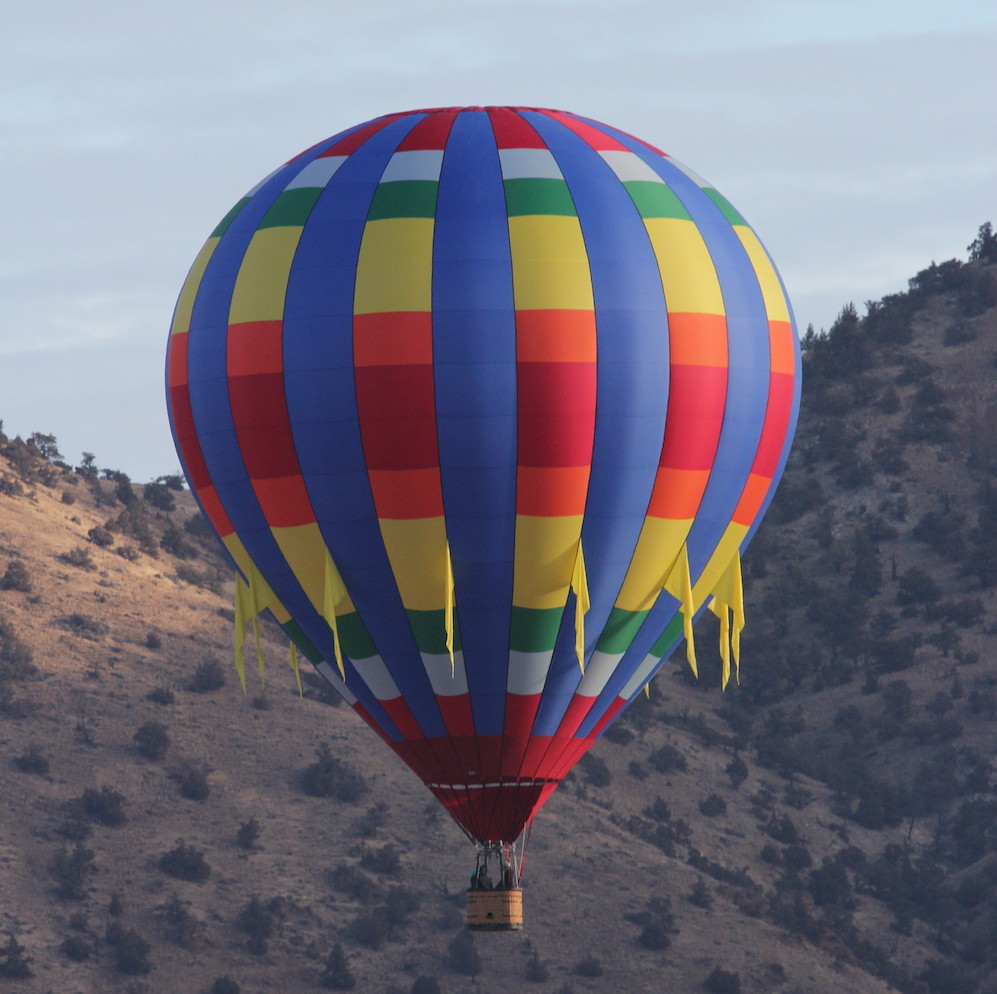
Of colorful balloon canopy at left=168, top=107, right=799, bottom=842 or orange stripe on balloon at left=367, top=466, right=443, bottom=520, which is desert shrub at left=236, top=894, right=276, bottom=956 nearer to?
colorful balloon canopy at left=168, top=107, right=799, bottom=842

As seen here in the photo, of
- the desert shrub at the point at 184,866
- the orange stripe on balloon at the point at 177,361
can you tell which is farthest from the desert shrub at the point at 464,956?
the orange stripe on balloon at the point at 177,361

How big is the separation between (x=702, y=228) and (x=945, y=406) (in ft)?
219

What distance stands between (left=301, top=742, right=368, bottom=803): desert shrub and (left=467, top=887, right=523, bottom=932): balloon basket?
3918cm

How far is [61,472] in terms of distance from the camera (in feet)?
309

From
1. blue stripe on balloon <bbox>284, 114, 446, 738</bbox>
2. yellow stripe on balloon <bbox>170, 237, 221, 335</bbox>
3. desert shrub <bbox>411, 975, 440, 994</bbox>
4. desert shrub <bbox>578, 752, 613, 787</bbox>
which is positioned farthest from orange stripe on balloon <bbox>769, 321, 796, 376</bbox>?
desert shrub <bbox>578, 752, 613, 787</bbox>

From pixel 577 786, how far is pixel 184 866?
49.4 feet

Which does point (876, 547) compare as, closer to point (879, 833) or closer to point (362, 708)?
point (879, 833)

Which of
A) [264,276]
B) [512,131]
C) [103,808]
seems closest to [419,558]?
[264,276]

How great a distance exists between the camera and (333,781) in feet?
244

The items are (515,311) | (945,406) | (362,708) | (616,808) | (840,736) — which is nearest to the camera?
(515,311)

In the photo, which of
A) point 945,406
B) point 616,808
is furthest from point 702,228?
point 945,406

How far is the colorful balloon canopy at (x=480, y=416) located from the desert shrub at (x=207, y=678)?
4108 centimetres

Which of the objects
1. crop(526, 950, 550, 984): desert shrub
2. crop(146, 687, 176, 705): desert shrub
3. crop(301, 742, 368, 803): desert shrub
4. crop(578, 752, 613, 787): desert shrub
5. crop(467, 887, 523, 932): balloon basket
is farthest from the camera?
crop(578, 752, 613, 787): desert shrub

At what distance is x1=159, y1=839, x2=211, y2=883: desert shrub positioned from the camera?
69.0 metres
